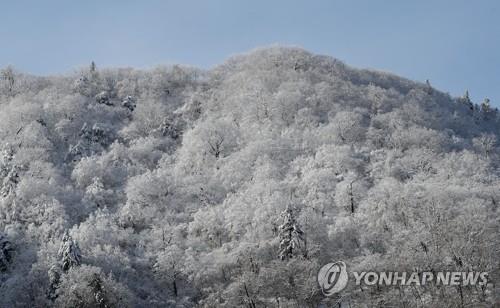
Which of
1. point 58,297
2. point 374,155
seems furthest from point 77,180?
point 374,155

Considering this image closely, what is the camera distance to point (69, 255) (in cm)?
7106

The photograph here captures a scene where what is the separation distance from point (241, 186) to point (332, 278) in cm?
4089

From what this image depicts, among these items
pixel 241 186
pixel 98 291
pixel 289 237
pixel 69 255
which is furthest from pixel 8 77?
pixel 289 237

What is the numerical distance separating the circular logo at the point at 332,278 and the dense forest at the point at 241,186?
1.24 m

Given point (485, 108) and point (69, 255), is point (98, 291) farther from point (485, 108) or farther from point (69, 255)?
point (485, 108)

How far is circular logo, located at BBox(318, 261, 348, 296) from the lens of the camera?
6481cm

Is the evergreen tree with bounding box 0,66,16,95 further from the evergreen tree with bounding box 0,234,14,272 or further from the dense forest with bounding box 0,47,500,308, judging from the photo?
the evergreen tree with bounding box 0,234,14,272

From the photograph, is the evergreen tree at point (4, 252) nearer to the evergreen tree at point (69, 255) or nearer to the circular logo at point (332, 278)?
the evergreen tree at point (69, 255)

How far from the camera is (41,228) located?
88.1 m

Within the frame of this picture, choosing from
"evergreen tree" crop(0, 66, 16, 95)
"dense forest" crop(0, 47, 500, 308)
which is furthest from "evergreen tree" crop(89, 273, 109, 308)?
"evergreen tree" crop(0, 66, 16, 95)

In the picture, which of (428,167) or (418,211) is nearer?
(418,211)

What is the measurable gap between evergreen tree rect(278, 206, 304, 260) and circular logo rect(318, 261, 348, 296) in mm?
5177

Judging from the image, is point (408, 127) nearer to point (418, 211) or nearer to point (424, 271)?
point (418, 211)

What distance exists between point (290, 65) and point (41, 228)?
96801mm
